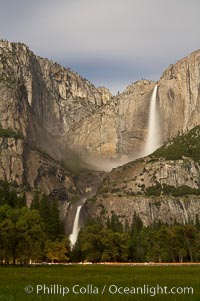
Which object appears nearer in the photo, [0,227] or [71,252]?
[0,227]

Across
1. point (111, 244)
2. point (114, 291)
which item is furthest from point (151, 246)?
point (114, 291)

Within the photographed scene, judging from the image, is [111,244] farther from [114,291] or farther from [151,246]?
[114,291]

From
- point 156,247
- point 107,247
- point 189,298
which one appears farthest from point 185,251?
point 189,298

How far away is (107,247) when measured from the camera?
14512 cm

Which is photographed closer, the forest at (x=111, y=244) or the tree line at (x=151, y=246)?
the forest at (x=111, y=244)

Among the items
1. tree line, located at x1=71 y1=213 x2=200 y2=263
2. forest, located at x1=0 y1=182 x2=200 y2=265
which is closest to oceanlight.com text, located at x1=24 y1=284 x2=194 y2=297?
forest, located at x1=0 y1=182 x2=200 y2=265

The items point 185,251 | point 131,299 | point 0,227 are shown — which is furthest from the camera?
point 185,251

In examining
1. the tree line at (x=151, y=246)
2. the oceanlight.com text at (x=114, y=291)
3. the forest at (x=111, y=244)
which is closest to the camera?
the oceanlight.com text at (x=114, y=291)

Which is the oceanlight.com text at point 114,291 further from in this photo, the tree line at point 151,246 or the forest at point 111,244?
the tree line at point 151,246

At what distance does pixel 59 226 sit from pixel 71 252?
1011 centimetres

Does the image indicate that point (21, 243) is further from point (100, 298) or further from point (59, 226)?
point (100, 298)

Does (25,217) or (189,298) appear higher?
(25,217)

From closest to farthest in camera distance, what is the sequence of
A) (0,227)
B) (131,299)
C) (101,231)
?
(131,299)
(0,227)
(101,231)

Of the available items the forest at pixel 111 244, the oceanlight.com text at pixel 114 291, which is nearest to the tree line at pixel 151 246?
the forest at pixel 111 244
